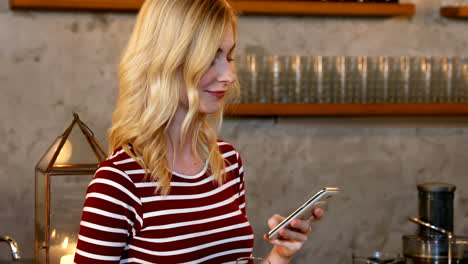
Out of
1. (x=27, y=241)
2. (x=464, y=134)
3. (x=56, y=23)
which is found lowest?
(x=27, y=241)

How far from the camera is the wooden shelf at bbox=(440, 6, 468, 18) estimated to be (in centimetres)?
315

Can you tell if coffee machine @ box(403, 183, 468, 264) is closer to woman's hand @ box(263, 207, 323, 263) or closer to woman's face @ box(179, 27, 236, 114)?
woman's hand @ box(263, 207, 323, 263)

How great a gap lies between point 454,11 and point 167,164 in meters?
2.19

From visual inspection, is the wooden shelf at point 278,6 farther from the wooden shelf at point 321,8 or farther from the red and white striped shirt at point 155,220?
the red and white striped shirt at point 155,220

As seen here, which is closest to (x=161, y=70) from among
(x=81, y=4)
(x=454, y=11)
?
(x=81, y=4)

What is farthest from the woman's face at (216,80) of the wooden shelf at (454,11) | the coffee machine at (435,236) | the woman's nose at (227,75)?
the wooden shelf at (454,11)

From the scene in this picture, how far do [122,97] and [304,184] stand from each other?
1.78 metres

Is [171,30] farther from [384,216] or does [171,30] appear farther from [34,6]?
[384,216]

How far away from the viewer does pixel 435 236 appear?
2283 millimetres

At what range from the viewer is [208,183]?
5.21ft

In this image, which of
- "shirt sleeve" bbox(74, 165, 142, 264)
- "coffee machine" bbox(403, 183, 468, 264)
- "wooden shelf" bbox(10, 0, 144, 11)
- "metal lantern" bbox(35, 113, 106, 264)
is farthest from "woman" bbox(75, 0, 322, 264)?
"wooden shelf" bbox(10, 0, 144, 11)

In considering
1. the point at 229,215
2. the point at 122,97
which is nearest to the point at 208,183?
the point at 229,215

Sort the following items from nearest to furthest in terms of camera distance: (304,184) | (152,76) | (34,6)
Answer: (152,76), (34,6), (304,184)

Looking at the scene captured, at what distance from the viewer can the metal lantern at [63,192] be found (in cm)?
154
